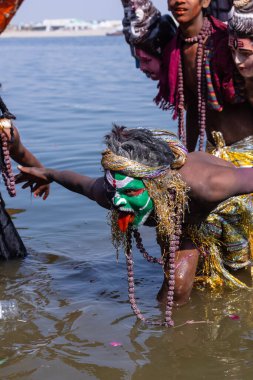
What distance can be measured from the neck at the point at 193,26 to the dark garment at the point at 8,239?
1.72m

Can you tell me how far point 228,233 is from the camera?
14.6ft

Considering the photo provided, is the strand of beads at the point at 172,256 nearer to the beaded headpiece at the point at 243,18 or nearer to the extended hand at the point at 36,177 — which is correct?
the extended hand at the point at 36,177

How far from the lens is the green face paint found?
361cm

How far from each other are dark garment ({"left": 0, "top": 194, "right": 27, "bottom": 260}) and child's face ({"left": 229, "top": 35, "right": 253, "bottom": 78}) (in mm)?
1901

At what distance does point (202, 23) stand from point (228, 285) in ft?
5.14

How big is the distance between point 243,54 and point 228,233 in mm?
1051

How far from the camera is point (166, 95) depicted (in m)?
4.64

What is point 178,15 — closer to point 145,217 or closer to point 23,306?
point 145,217

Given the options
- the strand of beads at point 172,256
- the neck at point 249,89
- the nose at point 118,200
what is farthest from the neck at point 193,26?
the nose at point 118,200

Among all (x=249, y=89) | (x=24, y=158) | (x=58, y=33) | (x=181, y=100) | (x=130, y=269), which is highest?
(x=249, y=89)

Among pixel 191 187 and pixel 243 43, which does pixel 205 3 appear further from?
pixel 191 187

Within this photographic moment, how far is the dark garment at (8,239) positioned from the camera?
5070 millimetres

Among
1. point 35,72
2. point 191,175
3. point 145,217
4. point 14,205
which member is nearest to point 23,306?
point 145,217

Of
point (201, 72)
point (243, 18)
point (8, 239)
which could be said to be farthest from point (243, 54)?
point (8, 239)
